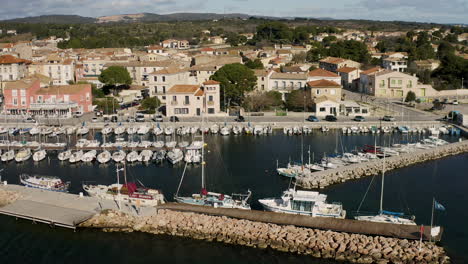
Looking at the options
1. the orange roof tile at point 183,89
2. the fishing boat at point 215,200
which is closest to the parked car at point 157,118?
the orange roof tile at point 183,89

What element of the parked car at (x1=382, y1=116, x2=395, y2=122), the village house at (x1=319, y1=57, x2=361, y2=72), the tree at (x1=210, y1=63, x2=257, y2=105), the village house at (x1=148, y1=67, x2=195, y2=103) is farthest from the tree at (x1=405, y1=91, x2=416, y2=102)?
the village house at (x1=148, y1=67, x2=195, y2=103)

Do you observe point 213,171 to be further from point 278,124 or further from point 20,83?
point 20,83

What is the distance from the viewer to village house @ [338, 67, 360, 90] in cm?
5106

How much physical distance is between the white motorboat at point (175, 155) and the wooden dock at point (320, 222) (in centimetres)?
741

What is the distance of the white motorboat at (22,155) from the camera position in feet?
93.5

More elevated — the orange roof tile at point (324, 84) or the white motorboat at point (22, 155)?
the orange roof tile at point (324, 84)

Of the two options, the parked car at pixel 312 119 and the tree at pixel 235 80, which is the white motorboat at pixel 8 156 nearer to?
the tree at pixel 235 80

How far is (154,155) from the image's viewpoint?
93.7ft

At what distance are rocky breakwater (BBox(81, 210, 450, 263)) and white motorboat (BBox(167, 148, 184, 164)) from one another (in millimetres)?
8265

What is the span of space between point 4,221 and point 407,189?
17696 millimetres

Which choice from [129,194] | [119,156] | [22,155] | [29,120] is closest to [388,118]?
[119,156]

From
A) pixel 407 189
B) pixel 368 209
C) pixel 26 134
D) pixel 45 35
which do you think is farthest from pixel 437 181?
pixel 45 35

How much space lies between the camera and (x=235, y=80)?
41.4m

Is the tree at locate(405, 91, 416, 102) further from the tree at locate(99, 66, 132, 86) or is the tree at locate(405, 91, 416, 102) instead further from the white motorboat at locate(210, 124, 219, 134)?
the tree at locate(99, 66, 132, 86)
